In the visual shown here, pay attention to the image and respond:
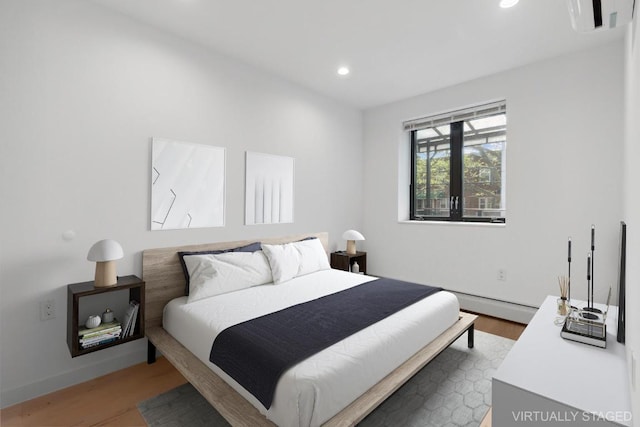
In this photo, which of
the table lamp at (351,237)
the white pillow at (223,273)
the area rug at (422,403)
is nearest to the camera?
the area rug at (422,403)

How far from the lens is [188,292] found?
2.55m

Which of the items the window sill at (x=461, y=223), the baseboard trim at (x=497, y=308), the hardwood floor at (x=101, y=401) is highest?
the window sill at (x=461, y=223)

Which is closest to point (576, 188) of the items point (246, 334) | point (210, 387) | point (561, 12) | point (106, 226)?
point (561, 12)

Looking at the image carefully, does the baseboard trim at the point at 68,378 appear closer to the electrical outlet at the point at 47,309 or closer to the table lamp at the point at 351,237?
the electrical outlet at the point at 47,309

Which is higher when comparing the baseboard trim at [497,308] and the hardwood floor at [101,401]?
the baseboard trim at [497,308]

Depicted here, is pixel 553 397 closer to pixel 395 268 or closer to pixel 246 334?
pixel 246 334

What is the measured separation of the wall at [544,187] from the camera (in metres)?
2.71

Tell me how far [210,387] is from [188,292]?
1.03 metres

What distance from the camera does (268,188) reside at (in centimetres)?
333

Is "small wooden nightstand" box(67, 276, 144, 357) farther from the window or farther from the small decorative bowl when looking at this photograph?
the window

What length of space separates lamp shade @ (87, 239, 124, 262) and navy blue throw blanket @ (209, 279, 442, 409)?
3.11ft

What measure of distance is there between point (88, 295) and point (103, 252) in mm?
307

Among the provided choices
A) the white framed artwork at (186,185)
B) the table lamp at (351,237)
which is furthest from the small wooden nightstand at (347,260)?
the white framed artwork at (186,185)

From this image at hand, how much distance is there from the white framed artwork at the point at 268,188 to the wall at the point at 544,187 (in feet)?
5.77
